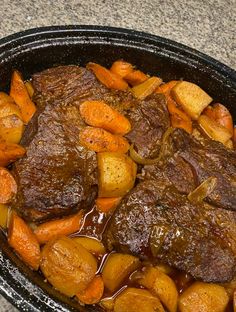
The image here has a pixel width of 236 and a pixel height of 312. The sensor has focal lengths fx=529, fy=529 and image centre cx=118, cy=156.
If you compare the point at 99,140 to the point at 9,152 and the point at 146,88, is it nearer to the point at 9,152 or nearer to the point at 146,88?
Result: the point at 9,152

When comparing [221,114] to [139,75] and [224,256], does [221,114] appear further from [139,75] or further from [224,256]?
[224,256]

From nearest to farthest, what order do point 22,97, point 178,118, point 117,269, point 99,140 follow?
1. point 117,269
2. point 99,140
3. point 22,97
4. point 178,118

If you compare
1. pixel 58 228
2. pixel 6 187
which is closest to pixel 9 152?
pixel 6 187

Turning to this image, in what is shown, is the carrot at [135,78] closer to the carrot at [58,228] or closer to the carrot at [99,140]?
the carrot at [99,140]

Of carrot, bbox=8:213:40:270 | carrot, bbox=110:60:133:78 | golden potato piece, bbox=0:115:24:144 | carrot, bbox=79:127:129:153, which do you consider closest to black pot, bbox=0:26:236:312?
carrot, bbox=110:60:133:78

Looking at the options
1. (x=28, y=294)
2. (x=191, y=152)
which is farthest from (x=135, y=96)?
(x=28, y=294)

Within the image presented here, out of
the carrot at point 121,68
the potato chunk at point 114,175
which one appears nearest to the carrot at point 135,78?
the carrot at point 121,68

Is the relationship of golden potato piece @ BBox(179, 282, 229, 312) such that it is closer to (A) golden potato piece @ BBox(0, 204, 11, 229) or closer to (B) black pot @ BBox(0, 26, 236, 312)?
(A) golden potato piece @ BBox(0, 204, 11, 229)
